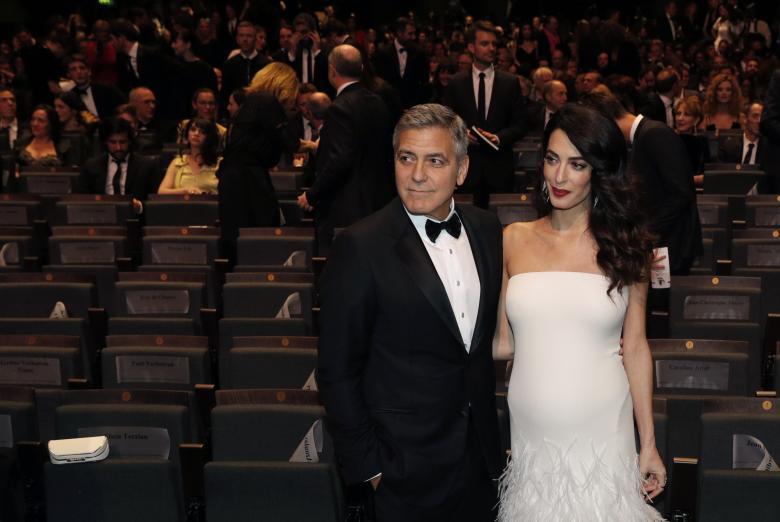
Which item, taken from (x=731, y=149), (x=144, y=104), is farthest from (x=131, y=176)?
(x=731, y=149)

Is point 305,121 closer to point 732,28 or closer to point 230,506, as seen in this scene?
point 230,506

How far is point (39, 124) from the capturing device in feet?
28.9

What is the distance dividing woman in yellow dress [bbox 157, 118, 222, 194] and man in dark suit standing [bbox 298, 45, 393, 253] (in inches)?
56.0

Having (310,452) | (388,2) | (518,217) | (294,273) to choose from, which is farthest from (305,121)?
(388,2)

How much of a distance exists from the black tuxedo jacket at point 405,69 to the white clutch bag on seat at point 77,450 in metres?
8.77

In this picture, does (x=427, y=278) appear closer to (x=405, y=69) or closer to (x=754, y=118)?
(x=754, y=118)

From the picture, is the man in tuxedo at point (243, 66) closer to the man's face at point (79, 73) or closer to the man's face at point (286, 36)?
the man's face at point (286, 36)

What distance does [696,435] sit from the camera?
12.8 feet

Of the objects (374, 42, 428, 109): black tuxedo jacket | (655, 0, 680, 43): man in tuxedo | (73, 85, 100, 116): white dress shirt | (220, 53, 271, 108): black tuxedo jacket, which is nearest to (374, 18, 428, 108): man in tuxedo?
(374, 42, 428, 109): black tuxedo jacket

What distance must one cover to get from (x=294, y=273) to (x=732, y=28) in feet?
37.6

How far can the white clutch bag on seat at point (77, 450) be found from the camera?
3436mm

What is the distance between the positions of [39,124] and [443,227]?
672cm

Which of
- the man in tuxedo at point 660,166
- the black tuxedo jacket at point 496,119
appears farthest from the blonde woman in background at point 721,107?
the man in tuxedo at point 660,166

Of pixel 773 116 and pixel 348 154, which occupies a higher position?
pixel 773 116
